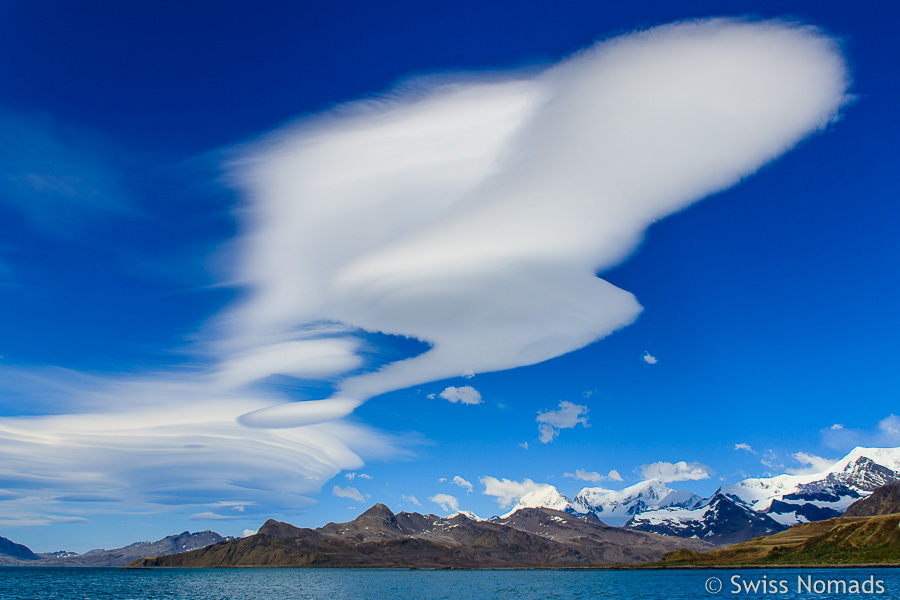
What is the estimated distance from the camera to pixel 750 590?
196625mm

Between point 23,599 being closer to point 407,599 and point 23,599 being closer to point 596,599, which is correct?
point 407,599

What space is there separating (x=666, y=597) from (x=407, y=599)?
3186 inches

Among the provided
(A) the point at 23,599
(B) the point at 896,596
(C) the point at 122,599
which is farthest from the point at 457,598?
(A) the point at 23,599

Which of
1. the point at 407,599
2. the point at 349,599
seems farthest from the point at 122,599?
the point at 407,599

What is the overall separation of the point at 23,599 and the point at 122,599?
1241 inches

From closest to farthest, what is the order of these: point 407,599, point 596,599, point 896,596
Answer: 1. point 896,596
2. point 596,599
3. point 407,599

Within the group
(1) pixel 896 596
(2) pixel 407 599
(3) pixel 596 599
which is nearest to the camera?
(1) pixel 896 596

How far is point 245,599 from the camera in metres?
198

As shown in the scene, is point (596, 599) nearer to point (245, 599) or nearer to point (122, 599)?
point (245, 599)

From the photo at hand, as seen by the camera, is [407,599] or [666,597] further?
[407,599]

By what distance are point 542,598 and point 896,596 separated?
9452 centimetres

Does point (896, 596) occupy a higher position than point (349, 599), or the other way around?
point (896, 596)

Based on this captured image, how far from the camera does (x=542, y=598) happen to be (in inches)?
7470

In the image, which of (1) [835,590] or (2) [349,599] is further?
(2) [349,599]
